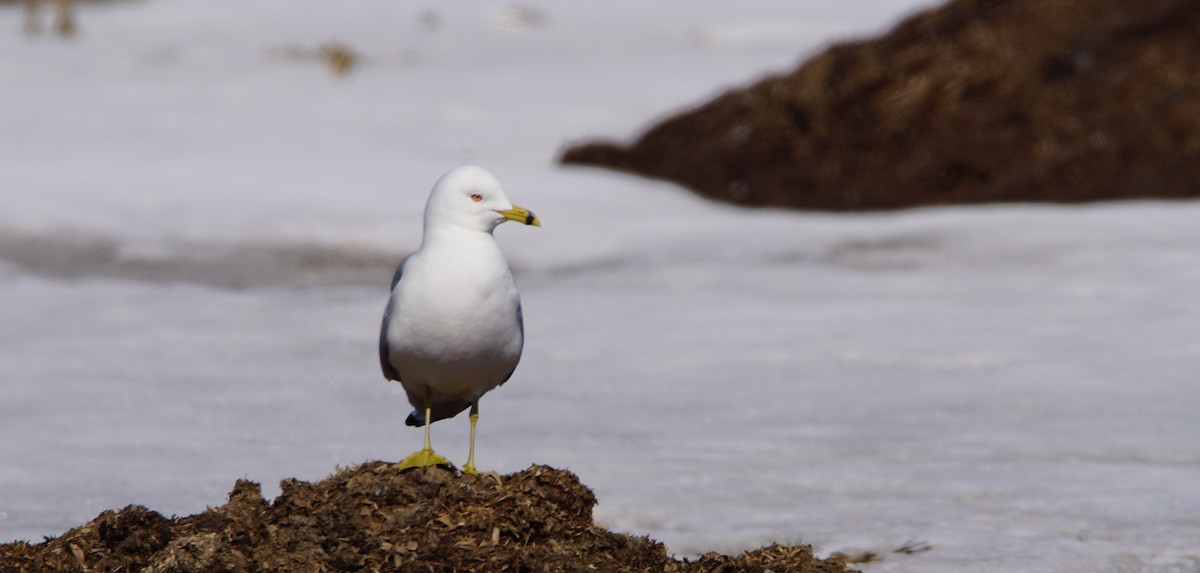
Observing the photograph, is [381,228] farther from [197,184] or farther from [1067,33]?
[1067,33]

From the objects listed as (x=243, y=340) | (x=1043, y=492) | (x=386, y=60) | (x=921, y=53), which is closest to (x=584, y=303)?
(x=243, y=340)

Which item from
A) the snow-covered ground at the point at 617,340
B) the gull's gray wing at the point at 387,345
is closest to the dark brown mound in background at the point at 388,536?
the gull's gray wing at the point at 387,345

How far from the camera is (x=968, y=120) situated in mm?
14852

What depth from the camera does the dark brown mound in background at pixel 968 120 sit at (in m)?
14.1

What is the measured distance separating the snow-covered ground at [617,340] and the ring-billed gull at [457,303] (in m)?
1.15

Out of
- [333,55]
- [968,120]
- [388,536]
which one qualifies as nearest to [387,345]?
[388,536]

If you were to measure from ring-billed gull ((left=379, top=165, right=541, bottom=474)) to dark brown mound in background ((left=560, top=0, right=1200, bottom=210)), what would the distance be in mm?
9914

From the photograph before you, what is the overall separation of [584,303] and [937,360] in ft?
8.59

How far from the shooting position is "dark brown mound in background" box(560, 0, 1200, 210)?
14.1 m

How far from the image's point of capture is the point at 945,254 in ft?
38.3

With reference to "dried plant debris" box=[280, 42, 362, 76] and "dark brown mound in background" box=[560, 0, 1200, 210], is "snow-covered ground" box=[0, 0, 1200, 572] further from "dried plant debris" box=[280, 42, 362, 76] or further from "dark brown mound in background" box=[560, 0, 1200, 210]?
"dried plant debris" box=[280, 42, 362, 76]

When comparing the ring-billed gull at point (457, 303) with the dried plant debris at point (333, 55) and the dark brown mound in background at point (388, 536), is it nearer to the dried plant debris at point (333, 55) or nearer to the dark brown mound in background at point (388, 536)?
the dark brown mound in background at point (388, 536)

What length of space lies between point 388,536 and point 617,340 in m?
5.22

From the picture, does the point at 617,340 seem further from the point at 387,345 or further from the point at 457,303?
the point at 457,303
